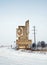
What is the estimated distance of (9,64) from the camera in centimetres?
1510

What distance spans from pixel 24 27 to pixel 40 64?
5.92 metres

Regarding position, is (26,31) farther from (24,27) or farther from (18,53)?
(18,53)

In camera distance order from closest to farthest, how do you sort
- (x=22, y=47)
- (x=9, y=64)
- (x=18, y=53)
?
(x=9, y=64) < (x=22, y=47) < (x=18, y=53)

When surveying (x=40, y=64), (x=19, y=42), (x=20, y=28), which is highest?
(x=20, y=28)

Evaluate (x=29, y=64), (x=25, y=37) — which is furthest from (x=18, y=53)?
(x=29, y=64)

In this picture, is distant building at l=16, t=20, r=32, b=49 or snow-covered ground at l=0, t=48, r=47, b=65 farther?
distant building at l=16, t=20, r=32, b=49

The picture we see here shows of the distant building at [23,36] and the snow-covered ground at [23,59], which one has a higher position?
the distant building at [23,36]

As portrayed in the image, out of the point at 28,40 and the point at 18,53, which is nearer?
the point at 28,40

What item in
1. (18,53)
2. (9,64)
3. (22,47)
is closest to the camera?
(9,64)

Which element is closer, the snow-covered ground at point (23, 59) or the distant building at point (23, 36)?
the snow-covered ground at point (23, 59)

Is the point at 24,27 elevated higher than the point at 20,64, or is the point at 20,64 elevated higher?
the point at 24,27

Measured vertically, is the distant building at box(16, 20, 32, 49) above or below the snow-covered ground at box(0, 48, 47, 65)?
above

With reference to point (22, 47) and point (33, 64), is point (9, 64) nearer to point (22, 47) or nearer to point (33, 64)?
point (33, 64)

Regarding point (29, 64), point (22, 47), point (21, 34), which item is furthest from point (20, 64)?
point (21, 34)
